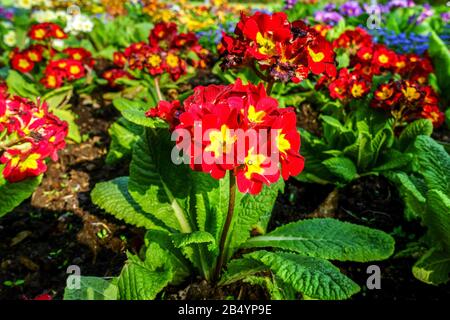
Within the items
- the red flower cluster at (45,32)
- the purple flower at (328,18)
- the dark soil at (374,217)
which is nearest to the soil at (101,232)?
the dark soil at (374,217)

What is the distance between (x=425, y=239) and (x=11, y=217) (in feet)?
7.40

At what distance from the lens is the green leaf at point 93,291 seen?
1.50 metres

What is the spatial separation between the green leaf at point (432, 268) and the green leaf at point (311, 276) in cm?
56

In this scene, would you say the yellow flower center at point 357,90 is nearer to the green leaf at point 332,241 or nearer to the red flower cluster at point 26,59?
the green leaf at point 332,241

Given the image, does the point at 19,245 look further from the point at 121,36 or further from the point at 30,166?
the point at 121,36

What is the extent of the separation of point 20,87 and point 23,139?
6.26 ft

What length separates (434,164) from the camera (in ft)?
6.64

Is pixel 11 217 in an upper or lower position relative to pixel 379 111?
lower

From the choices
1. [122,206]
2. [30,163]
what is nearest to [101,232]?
[122,206]

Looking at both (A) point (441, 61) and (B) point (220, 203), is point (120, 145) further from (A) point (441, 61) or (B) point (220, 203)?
(A) point (441, 61)

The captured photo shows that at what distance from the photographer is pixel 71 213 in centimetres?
253

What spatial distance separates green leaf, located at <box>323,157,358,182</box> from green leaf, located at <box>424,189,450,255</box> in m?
0.63
